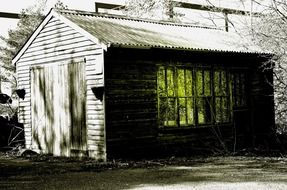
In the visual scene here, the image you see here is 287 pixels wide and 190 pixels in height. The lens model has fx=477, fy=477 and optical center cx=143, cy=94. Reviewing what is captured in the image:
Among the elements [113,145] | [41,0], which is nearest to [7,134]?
[113,145]

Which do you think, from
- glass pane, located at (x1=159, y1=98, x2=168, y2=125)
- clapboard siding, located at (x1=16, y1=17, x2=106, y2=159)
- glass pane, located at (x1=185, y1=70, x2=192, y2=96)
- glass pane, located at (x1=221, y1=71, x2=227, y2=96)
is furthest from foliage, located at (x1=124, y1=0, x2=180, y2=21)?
glass pane, located at (x1=159, y1=98, x2=168, y2=125)

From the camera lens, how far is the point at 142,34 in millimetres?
15016

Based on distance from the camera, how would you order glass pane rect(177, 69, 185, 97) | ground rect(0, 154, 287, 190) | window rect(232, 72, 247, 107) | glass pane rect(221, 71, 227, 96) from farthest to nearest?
1. window rect(232, 72, 247, 107)
2. glass pane rect(221, 71, 227, 96)
3. glass pane rect(177, 69, 185, 97)
4. ground rect(0, 154, 287, 190)

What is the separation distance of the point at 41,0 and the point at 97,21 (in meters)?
16.3

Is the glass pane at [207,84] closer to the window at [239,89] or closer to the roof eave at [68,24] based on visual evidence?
the window at [239,89]

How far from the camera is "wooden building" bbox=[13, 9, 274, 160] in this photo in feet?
43.3

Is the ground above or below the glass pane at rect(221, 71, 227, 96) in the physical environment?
below

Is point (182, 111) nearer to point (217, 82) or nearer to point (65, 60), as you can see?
point (217, 82)

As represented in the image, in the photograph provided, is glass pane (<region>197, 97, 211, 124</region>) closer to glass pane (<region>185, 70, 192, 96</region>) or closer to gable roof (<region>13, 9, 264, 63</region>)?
glass pane (<region>185, 70, 192, 96</region>)

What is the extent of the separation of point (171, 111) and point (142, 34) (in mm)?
2603

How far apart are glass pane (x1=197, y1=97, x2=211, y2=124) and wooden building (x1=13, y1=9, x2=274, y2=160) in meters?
0.03

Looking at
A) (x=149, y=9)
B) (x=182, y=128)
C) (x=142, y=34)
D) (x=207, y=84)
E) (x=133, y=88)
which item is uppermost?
(x=149, y=9)

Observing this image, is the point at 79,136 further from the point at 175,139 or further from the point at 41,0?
the point at 41,0

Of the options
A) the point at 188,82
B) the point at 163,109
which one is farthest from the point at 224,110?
the point at 163,109
